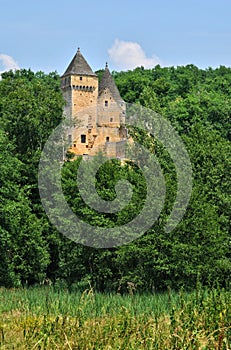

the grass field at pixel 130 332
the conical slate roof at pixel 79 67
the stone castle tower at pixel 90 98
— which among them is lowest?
the grass field at pixel 130 332

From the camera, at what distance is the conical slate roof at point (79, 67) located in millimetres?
60812

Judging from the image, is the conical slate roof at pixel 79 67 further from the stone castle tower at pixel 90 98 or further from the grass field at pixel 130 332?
the grass field at pixel 130 332

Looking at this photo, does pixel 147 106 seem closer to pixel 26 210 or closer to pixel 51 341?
pixel 26 210

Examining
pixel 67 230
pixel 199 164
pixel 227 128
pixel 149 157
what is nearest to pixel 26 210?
pixel 67 230

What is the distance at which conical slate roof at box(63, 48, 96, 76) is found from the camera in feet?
200

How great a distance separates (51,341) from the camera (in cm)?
723

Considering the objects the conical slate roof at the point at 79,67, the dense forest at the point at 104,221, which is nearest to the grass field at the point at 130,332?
the dense forest at the point at 104,221


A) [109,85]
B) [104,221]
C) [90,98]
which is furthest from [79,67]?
[104,221]

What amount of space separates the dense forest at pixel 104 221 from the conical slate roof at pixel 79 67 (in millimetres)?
26935

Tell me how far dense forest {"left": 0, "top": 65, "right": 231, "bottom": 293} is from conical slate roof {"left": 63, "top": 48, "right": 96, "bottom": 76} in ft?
88.4

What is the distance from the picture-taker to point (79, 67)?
61.6 meters

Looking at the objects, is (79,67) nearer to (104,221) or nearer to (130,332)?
(104,221)

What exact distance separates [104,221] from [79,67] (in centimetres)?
3949

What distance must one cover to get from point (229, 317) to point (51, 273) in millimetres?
20330
